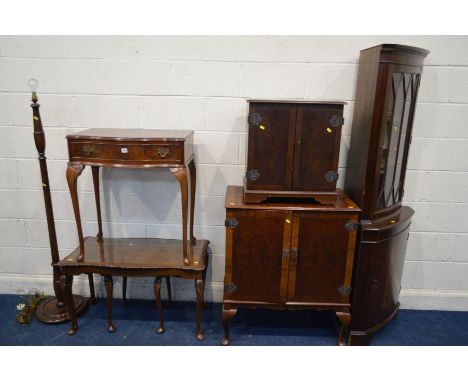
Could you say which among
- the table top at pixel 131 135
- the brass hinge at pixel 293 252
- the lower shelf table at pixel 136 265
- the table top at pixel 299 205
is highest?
the table top at pixel 131 135

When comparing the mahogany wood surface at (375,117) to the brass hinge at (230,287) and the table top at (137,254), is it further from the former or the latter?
the table top at (137,254)

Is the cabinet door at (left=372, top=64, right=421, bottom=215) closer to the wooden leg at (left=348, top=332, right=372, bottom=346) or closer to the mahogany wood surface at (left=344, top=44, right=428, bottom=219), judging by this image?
the mahogany wood surface at (left=344, top=44, right=428, bottom=219)

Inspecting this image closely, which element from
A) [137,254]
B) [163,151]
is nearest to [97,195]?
[137,254]

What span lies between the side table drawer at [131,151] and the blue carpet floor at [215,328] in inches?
47.1

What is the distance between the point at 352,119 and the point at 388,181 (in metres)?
0.49

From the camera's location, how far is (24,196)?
8.82ft

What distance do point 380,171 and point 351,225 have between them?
0.37 meters

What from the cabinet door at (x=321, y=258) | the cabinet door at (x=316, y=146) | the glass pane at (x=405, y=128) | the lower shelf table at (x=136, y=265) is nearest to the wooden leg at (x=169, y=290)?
the lower shelf table at (x=136, y=265)

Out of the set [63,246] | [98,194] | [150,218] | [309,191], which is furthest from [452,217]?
[63,246]

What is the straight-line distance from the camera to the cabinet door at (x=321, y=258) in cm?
216

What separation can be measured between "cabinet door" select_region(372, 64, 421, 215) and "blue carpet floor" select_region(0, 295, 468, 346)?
0.94 metres

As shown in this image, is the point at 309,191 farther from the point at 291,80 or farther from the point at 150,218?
the point at 150,218

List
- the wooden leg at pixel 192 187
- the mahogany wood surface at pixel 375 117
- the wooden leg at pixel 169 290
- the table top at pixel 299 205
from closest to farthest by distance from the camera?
1. the mahogany wood surface at pixel 375 117
2. the table top at pixel 299 205
3. the wooden leg at pixel 192 187
4. the wooden leg at pixel 169 290

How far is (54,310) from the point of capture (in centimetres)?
259
